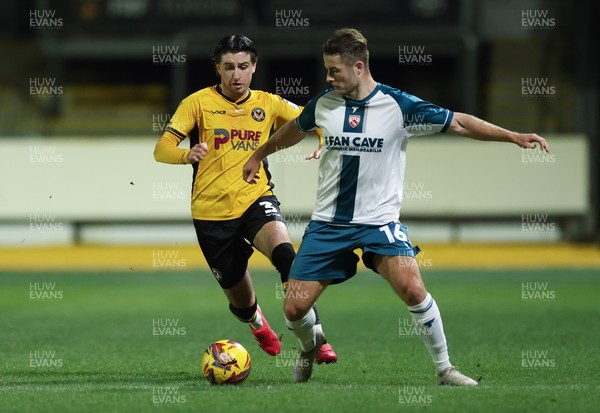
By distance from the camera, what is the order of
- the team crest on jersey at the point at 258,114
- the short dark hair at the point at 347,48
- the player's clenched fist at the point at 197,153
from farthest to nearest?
the team crest on jersey at the point at 258,114 < the player's clenched fist at the point at 197,153 < the short dark hair at the point at 347,48

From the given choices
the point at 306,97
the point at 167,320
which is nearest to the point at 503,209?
the point at 306,97

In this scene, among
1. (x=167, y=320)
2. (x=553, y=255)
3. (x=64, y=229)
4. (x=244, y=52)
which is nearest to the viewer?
(x=244, y=52)

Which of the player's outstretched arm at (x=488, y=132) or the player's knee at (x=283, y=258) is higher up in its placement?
the player's outstretched arm at (x=488, y=132)

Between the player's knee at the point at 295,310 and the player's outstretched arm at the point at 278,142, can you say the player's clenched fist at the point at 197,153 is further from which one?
the player's knee at the point at 295,310

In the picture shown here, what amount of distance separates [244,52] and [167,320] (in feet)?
12.8

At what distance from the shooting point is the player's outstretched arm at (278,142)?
23.4 ft

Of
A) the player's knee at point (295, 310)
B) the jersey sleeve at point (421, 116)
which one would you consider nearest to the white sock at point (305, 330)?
the player's knee at point (295, 310)

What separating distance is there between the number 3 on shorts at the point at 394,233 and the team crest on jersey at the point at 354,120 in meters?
0.65

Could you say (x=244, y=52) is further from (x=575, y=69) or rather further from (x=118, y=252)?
(x=575, y=69)

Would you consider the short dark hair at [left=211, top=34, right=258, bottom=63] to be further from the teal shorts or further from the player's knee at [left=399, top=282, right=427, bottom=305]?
the player's knee at [left=399, top=282, right=427, bottom=305]

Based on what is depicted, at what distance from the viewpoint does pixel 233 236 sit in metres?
8.12

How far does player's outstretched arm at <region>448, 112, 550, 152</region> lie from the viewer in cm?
659

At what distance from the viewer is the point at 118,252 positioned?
19672 mm

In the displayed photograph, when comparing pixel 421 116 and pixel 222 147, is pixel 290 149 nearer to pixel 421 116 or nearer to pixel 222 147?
pixel 222 147
